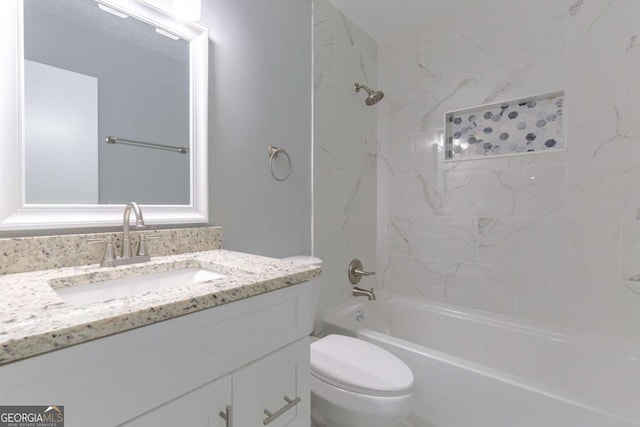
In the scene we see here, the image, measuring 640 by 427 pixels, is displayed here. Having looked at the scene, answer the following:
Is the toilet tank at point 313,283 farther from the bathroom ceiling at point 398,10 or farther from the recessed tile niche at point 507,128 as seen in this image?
the bathroom ceiling at point 398,10

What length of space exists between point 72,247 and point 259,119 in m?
0.95

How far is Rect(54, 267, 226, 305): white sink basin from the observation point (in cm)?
83

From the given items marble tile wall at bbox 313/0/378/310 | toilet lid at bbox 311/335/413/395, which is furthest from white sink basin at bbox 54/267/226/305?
marble tile wall at bbox 313/0/378/310

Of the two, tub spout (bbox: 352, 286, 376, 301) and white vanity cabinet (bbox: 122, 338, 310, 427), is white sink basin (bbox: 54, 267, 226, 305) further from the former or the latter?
tub spout (bbox: 352, 286, 376, 301)

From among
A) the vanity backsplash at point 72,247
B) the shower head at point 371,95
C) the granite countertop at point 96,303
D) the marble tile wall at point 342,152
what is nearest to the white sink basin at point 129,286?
the granite countertop at point 96,303

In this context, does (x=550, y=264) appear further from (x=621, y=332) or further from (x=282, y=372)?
(x=282, y=372)

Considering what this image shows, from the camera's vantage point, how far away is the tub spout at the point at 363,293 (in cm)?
200

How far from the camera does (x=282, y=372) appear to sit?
0.81m

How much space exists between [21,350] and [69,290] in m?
0.48

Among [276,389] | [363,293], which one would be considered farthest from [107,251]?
[363,293]

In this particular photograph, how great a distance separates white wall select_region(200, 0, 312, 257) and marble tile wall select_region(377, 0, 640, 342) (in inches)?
33.4

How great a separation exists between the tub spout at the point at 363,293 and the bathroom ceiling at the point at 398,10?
187 centimetres

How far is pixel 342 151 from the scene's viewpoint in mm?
2082

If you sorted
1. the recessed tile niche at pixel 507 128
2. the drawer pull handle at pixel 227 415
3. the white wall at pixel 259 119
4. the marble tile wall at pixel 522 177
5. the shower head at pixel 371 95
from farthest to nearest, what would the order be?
the shower head at pixel 371 95 → the recessed tile niche at pixel 507 128 → the marble tile wall at pixel 522 177 → the white wall at pixel 259 119 → the drawer pull handle at pixel 227 415
